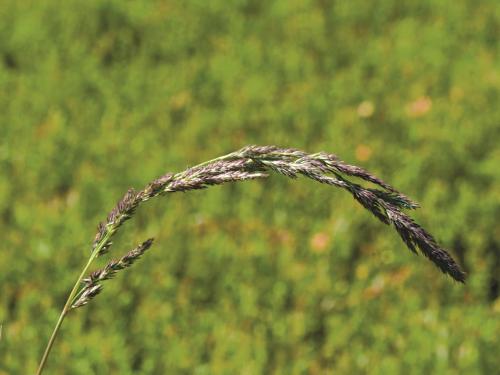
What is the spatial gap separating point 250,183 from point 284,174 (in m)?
3.05

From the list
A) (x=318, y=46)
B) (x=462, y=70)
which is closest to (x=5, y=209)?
(x=318, y=46)

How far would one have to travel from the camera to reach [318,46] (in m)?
5.60

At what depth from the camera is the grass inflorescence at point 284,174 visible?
105 cm

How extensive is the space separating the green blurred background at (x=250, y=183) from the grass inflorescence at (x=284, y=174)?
6.21 ft

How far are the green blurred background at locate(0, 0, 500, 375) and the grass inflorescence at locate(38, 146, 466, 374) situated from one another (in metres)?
1.89

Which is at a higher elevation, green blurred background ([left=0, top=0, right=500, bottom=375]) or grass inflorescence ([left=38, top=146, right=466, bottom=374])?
green blurred background ([left=0, top=0, right=500, bottom=375])

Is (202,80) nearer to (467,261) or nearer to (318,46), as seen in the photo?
(318,46)

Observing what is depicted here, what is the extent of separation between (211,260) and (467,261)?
1.26 metres

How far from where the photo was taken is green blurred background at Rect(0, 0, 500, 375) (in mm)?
3174

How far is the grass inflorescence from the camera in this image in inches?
41.4

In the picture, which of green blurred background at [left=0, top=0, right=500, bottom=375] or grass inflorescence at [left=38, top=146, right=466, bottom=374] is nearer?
grass inflorescence at [left=38, top=146, right=466, bottom=374]

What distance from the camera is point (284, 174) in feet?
3.69

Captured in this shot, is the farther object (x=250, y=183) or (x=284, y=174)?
(x=250, y=183)

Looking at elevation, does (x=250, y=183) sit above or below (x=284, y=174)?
above
